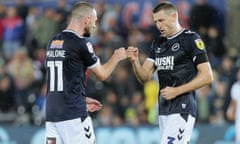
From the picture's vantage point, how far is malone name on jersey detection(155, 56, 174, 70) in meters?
10.0

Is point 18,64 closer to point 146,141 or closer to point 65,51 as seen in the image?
point 146,141

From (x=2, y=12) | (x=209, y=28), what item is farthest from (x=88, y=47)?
(x=2, y=12)

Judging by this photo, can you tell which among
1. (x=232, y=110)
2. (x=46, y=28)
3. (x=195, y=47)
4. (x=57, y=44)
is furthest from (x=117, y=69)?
(x=195, y=47)

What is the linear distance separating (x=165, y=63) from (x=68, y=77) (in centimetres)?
124

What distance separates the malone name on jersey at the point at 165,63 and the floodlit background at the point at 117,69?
6.21 meters

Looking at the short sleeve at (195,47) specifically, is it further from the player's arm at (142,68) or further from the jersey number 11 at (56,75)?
the jersey number 11 at (56,75)

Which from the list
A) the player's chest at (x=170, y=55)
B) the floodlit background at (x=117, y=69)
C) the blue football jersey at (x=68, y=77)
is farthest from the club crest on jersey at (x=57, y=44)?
the floodlit background at (x=117, y=69)

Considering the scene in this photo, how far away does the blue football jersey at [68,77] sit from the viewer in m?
9.98

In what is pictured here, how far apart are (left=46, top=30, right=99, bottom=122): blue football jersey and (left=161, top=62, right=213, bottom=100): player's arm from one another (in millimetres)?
1065

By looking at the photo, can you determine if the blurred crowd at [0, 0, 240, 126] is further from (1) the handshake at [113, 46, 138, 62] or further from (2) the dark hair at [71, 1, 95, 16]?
(2) the dark hair at [71, 1, 95, 16]

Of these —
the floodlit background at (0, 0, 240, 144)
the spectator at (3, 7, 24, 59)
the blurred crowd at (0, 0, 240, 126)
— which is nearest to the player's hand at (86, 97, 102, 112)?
the floodlit background at (0, 0, 240, 144)

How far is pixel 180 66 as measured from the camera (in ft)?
32.7

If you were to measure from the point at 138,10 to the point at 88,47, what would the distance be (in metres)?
10.8

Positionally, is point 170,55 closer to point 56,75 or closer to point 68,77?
point 68,77
